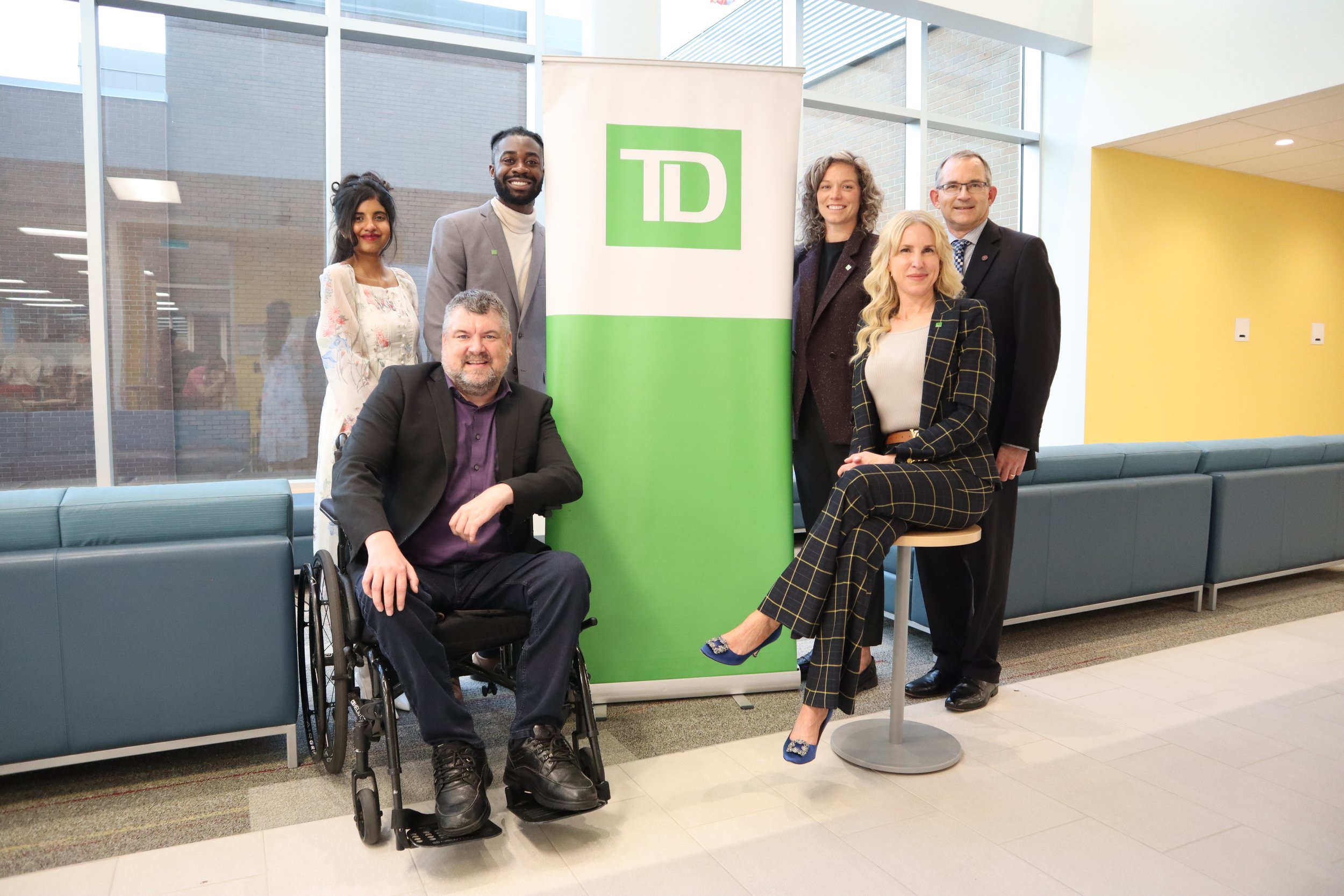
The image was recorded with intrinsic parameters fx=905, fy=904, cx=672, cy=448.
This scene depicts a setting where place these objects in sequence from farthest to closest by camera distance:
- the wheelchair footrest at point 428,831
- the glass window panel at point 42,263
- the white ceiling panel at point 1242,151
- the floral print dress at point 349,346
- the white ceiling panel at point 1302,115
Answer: the white ceiling panel at point 1242,151
the white ceiling panel at point 1302,115
the glass window panel at point 42,263
the floral print dress at point 349,346
the wheelchair footrest at point 428,831

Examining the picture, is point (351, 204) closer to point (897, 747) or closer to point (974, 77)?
point (897, 747)

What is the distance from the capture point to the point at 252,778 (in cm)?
238

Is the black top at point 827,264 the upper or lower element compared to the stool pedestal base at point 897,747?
upper

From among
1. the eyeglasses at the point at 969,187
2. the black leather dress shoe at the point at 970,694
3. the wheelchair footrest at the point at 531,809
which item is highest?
the eyeglasses at the point at 969,187

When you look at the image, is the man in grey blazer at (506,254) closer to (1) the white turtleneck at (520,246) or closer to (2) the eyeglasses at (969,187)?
(1) the white turtleneck at (520,246)

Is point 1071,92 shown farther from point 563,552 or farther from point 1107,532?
point 563,552

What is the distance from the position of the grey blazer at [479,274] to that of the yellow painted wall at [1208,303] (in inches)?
229

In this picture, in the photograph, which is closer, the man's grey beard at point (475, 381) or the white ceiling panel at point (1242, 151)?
the man's grey beard at point (475, 381)

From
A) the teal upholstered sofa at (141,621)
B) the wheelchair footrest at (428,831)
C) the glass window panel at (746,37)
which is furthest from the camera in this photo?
the glass window panel at (746,37)

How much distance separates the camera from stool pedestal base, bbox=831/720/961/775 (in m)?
2.43

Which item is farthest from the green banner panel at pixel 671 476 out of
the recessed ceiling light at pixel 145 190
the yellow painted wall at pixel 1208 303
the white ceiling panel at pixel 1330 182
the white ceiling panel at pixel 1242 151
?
the white ceiling panel at pixel 1330 182

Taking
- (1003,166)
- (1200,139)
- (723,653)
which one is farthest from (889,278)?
(1003,166)

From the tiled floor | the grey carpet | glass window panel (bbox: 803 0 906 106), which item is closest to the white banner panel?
the grey carpet

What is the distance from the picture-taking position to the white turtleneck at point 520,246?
3039 millimetres
